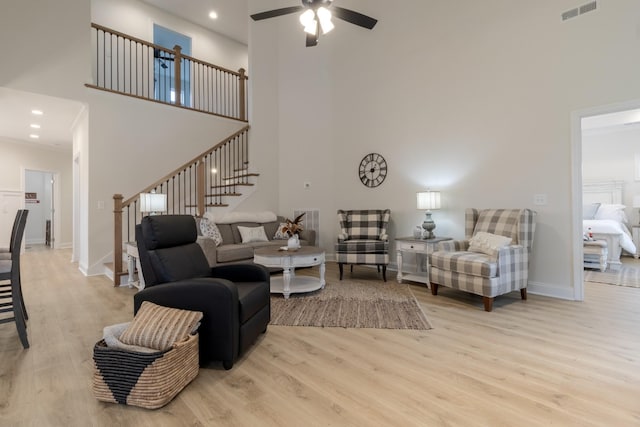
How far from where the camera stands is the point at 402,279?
446 cm

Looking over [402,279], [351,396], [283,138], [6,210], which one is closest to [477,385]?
[351,396]

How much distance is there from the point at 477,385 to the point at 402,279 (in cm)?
264

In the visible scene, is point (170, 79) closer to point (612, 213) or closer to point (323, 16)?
point (323, 16)

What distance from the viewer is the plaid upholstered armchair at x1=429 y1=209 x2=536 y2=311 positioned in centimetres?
318

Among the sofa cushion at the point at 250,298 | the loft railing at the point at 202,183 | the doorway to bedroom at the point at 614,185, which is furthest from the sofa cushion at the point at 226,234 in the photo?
the doorway to bedroom at the point at 614,185

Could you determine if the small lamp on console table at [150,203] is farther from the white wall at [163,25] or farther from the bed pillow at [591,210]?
the bed pillow at [591,210]

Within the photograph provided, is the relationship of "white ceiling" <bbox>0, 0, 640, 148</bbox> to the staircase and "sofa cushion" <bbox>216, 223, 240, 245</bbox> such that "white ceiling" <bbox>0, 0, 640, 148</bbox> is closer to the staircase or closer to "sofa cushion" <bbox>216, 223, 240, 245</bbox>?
the staircase

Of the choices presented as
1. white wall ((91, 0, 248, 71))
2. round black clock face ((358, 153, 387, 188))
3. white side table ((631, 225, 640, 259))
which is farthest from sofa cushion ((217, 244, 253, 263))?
white side table ((631, 225, 640, 259))

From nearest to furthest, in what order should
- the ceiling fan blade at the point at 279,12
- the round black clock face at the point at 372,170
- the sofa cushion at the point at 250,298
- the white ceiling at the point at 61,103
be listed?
the sofa cushion at the point at 250,298
the ceiling fan blade at the point at 279,12
the white ceiling at the point at 61,103
the round black clock face at the point at 372,170

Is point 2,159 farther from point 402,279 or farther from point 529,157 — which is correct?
point 529,157

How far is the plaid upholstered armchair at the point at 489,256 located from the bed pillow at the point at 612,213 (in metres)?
3.98

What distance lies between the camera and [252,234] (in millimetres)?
5211

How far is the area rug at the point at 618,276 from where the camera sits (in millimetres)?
4102

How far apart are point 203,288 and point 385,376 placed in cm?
129
